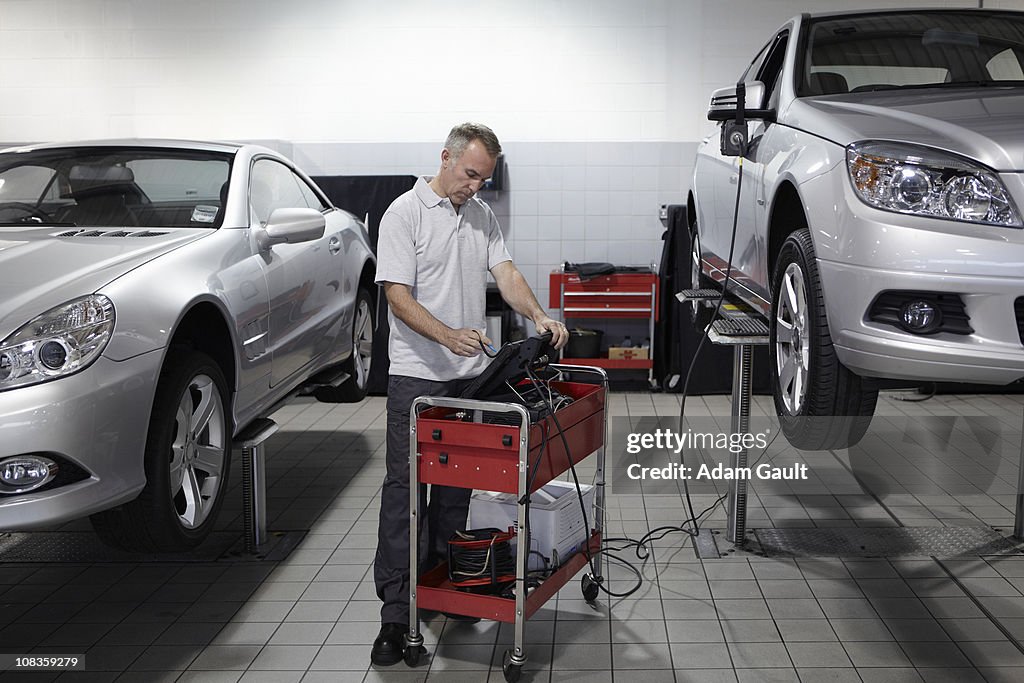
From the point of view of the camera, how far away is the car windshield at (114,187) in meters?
3.13

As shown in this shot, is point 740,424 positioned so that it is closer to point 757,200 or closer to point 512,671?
point 757,200

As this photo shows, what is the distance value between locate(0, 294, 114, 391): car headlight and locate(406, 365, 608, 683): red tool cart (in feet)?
2.69

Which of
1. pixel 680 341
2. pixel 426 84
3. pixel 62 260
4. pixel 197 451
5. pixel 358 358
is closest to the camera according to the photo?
pixel 62 260

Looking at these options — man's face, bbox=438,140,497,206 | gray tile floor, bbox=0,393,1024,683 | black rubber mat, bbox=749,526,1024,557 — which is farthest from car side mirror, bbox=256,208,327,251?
black rubber mat, bbox=749,526,1024,557

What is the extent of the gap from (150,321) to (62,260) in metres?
0.33

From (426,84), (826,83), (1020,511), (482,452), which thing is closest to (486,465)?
(482,452)

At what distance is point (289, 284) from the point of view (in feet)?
11.1

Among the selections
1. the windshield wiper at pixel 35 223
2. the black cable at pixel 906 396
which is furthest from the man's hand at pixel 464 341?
the black cable at pixel 906 396

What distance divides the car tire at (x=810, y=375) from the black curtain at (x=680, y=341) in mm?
3463

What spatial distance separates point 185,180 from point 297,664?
172 centimetres

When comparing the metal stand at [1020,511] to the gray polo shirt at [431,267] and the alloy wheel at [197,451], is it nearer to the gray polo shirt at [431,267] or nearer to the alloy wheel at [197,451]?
the gray polo shirt at [431,267]

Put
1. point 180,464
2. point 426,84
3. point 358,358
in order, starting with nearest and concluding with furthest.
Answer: point 180,464, point 358,358, point 426,84

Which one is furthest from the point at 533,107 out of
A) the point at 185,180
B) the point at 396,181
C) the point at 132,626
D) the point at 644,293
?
the point at 132,626

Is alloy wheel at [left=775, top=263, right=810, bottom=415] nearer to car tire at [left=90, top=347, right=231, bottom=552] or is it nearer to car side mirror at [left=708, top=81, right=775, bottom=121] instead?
car side mirror at [left=708, top=81, right=775, bottom=121]
